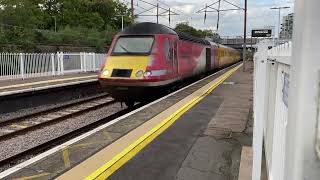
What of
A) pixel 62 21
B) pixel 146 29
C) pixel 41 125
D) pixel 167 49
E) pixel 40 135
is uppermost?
pixel 62 21

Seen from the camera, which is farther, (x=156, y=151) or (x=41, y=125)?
(x=41, y=125)

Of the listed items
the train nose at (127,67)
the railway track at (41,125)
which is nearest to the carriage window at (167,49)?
the train nose at (127,67)

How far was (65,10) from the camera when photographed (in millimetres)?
65875

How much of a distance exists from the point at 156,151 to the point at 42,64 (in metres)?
17.9

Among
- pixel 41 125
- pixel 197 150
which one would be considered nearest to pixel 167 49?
pixel 41 125

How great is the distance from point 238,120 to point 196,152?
11.1ft

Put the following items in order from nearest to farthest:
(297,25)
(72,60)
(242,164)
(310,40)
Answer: (310,40), (297,25), (242,164), (72,60)

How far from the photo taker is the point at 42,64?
22922 mm

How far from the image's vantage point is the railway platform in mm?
5387

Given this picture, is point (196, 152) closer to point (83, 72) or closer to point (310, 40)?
point (310, 40)

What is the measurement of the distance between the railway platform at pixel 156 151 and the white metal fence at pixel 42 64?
1251cm

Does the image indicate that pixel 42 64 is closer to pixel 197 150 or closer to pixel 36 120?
pixel 36 120

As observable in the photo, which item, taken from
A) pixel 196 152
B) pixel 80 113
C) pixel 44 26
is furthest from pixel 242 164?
pixel 44 26

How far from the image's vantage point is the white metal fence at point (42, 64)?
20406 mm
